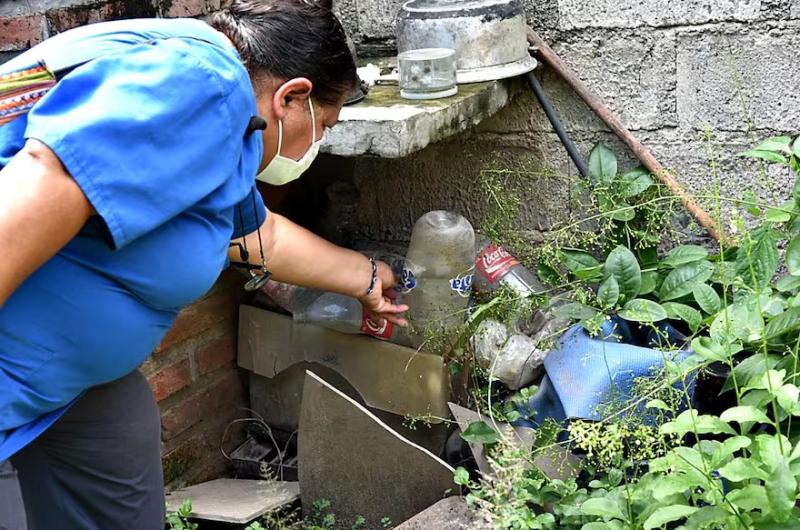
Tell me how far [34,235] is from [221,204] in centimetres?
36

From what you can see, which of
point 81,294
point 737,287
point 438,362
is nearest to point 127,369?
point 81,294

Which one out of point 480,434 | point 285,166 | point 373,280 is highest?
point 285,166

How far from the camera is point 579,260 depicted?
2555mm

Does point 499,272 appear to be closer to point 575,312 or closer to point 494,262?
point 494,262

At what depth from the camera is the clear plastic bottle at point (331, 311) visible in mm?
2828

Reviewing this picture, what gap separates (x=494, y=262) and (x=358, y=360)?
0.53 m

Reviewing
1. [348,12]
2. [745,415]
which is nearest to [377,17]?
[348,12]

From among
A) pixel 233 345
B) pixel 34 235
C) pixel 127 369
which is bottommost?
pixel 233 345

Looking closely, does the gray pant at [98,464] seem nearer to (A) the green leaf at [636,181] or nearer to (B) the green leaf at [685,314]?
(B) the green leaf at [685,314]

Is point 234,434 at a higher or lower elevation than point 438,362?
lower

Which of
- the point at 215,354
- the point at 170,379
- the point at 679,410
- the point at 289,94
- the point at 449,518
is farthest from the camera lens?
the point at 215,354

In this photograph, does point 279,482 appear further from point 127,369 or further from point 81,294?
point 81,294

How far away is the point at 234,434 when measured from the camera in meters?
3.27

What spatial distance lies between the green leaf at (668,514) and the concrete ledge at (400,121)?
1.15 meters
